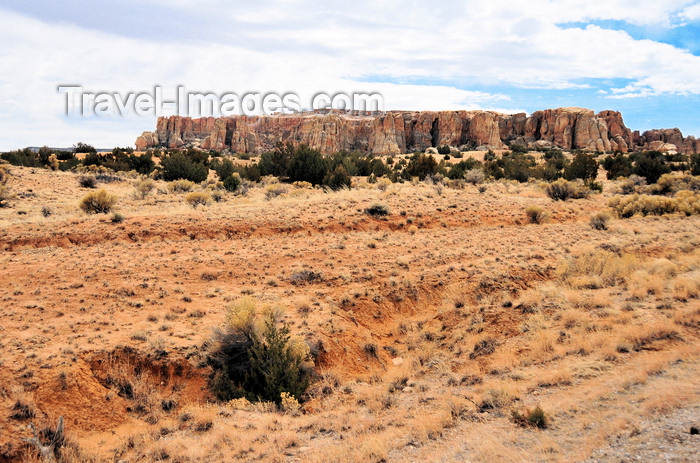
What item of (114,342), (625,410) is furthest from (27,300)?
(625,410)

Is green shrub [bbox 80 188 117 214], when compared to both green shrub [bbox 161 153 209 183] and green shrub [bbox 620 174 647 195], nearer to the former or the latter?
green shrub [bbox 161 153 209 183]

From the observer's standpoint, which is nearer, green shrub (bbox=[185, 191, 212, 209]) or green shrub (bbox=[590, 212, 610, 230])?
green shrub (bbox=[590, 212, 610, 230])

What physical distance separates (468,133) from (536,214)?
71737 millimetres

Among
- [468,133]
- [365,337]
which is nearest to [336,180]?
[365,337]

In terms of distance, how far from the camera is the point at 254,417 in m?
7.05

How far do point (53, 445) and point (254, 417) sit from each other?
2.85 m

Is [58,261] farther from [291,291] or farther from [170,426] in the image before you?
[170,426]

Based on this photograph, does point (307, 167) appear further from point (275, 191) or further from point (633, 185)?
point (633, 185)

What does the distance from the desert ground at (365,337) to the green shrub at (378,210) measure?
2.18 meters

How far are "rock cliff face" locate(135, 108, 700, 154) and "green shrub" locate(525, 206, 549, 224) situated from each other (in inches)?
2466

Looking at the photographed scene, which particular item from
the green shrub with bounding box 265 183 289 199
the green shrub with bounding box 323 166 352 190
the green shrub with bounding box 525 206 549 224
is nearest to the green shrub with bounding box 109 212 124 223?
the green shrub with bounding box 265 183 289 199

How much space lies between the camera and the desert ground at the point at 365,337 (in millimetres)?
5734

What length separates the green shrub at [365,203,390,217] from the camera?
1927 cm

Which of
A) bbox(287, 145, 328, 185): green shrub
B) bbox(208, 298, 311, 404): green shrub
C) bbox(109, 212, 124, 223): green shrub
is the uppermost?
bbox(287, 145, 328, 185): green shrub
